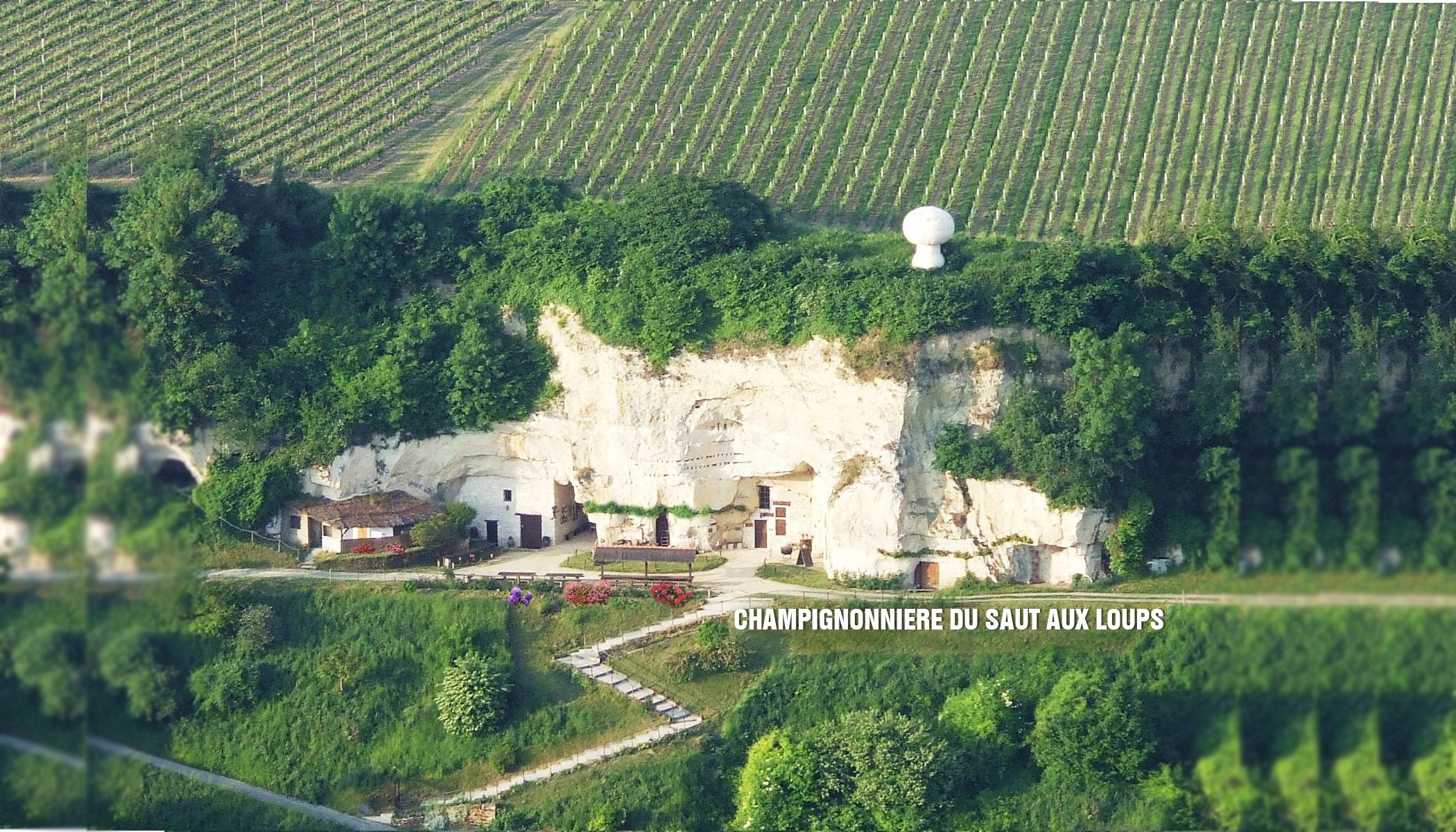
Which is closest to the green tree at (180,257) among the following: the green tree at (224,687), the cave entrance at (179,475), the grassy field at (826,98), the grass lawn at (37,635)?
the cave entrance at (179,475)

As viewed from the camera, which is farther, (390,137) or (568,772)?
(390,137)

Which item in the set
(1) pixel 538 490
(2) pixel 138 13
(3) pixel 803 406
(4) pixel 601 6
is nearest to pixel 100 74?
(2) pixel 138 13

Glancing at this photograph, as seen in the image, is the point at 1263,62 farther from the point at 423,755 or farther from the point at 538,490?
the point at 423,755

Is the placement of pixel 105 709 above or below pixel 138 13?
below

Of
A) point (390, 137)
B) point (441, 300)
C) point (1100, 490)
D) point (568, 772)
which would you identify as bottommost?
point (568, 772)

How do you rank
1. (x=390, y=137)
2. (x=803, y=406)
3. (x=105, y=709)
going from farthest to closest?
(x=390, y=137) → (x=803, y=406) → (x=105, y=709)

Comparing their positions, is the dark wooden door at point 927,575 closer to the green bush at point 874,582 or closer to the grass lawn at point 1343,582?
the green bush at point 874,582

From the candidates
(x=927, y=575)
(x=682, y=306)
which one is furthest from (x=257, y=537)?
(x=927, y=575)

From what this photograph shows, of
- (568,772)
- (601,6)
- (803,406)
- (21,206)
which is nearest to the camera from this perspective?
(568,772)
